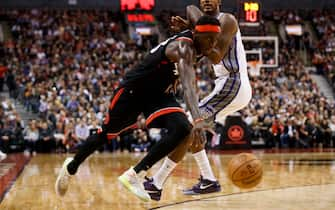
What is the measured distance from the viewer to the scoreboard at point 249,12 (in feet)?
45.4

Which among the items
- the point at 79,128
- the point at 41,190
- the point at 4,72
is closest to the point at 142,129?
the point at 79,128

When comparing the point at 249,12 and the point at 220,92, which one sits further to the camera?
the point at 249,12

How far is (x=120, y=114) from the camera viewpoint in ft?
17.6

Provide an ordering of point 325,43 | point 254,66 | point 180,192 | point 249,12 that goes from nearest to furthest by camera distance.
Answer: point 180,192 < point 249,12 < point 254,66 < point 325,43

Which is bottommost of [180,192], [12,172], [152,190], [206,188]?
[12,172]

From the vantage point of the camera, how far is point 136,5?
19141 millimetres

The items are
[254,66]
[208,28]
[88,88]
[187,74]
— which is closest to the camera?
[187,74]

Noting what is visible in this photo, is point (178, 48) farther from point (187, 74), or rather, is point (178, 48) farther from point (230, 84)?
point (230, 84)

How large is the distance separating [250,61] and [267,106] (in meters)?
2.70

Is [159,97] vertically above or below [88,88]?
above

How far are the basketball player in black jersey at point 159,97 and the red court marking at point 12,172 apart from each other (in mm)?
2272

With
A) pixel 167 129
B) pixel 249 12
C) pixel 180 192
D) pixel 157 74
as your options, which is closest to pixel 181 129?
pixel 167 129

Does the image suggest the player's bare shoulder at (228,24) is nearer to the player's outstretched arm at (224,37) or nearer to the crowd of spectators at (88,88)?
the player's outstretched arm at (224,37)

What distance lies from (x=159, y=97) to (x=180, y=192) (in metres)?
2.23
